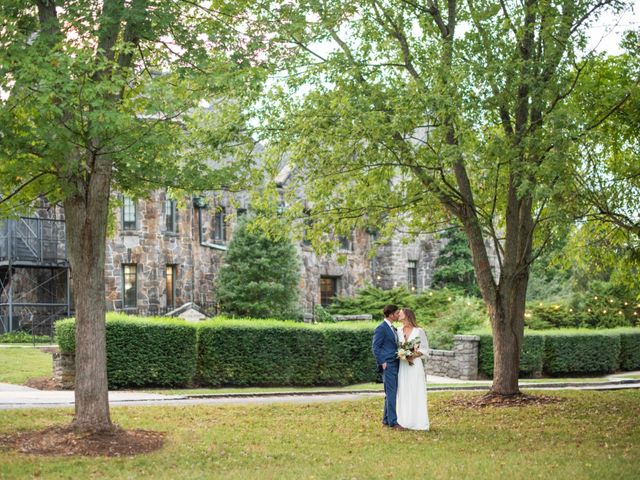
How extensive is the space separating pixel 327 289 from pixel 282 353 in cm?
1807

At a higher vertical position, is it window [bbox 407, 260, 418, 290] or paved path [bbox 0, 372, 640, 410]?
window [bbox 407, 260, 418, 290]

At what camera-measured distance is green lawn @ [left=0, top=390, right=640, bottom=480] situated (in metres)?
9.59

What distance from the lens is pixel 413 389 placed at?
509 inches

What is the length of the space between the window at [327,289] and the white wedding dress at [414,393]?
1047 inches

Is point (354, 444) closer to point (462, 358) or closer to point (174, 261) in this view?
point (462, 358)

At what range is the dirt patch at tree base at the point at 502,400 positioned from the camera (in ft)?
55.0

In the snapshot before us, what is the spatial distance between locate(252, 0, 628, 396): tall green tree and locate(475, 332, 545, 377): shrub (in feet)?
25.4

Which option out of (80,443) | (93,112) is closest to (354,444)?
(80,443)

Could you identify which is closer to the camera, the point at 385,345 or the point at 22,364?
the point at 385,345

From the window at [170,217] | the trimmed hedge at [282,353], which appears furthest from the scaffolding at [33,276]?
the trimmed hedge at [282,353]

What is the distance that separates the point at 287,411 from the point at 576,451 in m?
5.64

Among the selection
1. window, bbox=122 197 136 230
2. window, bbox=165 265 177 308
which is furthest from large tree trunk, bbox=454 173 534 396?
window, bbox=165 265 177 308

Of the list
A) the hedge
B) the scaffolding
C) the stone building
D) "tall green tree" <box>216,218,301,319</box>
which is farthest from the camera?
"tall green tree" <box>216,218,301,319</box>

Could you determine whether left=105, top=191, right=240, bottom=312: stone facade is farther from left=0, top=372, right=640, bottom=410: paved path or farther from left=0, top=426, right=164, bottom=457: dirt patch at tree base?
left=0, top=426, right=164, bottom=457: dirt patch at tree base
